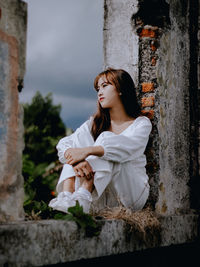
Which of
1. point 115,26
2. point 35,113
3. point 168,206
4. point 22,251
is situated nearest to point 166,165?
point 168,206

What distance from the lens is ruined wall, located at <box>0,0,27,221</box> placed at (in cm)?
275

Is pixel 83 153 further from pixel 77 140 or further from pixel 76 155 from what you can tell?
pixel 77 140

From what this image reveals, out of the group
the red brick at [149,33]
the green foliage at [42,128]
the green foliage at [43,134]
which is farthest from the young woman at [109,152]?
the green foliage at [42,128]

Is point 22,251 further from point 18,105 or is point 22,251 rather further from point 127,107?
point 127,107

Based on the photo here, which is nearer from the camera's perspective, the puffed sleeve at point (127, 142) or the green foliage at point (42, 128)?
the puffed sleeve at point (127, 142)

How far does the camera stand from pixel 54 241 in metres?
2.96

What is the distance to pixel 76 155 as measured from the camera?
3.72 metres

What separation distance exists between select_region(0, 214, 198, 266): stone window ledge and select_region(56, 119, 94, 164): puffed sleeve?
32.7 inches

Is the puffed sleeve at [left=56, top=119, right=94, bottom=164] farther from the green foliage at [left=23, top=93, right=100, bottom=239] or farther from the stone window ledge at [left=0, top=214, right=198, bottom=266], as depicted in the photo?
the green foliage at [left=23, top=93, right=100, bottom=239]

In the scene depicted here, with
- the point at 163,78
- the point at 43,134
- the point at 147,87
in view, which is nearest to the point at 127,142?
the point at 147,87

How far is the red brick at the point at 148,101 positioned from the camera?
443 cm

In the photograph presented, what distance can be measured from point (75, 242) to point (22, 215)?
1.45 ft

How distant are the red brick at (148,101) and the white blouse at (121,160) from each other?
0.24 m

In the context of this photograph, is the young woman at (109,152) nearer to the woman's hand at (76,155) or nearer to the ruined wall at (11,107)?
the woman's hand at (76,155)
